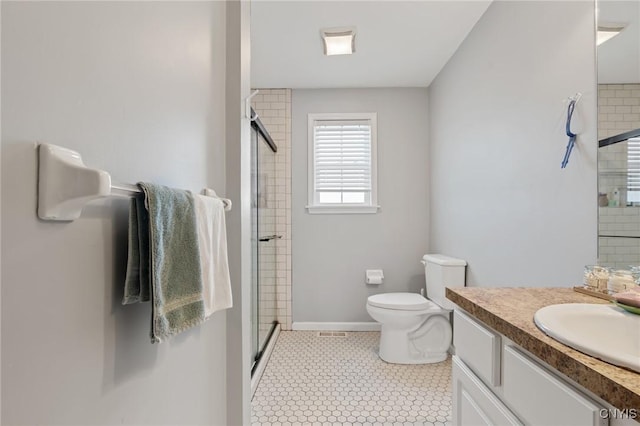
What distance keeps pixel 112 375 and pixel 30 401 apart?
197mm

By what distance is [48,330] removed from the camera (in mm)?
490

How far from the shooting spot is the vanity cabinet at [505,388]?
614 millimetres

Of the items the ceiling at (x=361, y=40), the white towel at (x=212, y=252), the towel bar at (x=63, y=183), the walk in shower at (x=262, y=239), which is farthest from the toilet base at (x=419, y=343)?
the towel bar at (x=63, y=183)

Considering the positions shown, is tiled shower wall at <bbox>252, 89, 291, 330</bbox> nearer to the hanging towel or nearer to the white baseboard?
the white baseboard

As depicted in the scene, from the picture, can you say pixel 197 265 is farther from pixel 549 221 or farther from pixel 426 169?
pixel 426 169

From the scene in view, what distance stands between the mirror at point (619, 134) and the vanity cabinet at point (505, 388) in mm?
592

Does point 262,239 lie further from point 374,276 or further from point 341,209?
point 374,276

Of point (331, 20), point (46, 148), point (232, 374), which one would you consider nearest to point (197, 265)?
point (46, 148)

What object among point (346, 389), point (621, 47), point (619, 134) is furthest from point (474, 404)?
point (621, 47)

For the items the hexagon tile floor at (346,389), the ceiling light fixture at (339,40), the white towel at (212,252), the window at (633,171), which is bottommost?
the hexagon tile floor at (346,389)

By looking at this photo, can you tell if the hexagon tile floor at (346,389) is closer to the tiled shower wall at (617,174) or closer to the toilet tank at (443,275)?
the toilet tank at (443,275)

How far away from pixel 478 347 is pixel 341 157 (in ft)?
7.71

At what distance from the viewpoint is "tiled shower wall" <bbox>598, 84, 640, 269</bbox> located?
103 centimetres

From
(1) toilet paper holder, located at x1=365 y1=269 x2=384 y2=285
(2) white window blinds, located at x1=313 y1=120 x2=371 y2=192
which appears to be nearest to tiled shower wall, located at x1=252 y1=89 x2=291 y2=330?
(2) white window blinds, located at x1=313 y1=120 x2=371 y2=192
